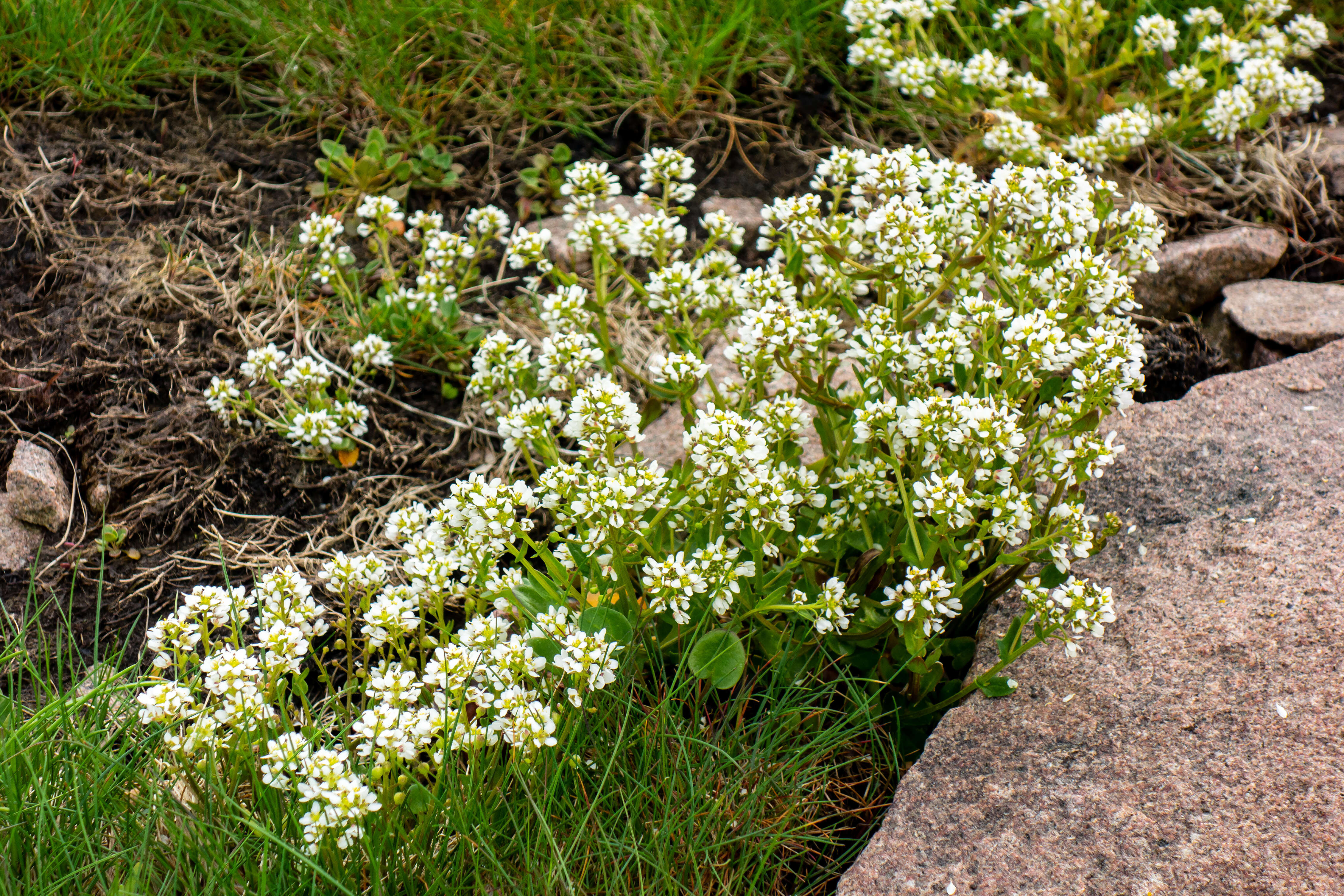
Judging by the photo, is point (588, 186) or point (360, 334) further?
point (360, 334)

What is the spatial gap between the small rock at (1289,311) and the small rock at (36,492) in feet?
11.9

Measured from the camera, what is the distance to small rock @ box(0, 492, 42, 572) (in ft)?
9.22

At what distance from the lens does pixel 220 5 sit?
405cm

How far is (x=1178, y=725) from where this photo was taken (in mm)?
2133

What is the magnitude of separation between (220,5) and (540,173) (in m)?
1.47

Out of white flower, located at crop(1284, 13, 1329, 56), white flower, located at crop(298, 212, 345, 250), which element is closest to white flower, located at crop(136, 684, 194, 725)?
white flower, located at crop(298, 212, 345, 250)

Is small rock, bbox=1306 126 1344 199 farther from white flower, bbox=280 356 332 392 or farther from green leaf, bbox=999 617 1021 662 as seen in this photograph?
white flower, bbox=280 356 332 392

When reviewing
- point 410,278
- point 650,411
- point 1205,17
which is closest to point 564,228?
point 410,278

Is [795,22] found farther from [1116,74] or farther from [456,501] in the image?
[456,501]

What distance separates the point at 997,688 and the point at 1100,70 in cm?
254

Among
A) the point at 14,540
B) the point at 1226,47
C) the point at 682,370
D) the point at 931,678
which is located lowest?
the point at 14,540

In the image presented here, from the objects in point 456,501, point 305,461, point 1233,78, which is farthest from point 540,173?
point 1233,78

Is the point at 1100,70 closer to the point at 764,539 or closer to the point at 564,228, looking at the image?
the point at 564,228

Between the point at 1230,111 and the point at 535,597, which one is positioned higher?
the point at 1230,111
